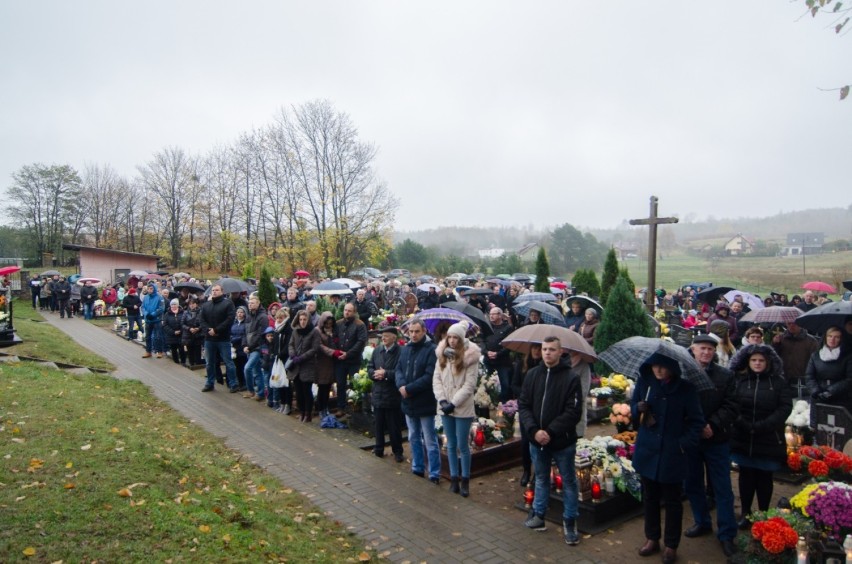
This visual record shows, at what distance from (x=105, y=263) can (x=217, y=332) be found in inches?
1087

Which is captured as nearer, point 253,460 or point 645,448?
point 645,448

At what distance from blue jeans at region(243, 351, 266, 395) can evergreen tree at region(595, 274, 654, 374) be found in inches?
255

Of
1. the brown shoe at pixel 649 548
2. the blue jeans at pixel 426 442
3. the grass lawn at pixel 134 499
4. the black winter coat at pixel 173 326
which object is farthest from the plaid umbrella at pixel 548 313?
the black winter coat at pixel 173 326

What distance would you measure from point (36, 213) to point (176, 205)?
454 inches

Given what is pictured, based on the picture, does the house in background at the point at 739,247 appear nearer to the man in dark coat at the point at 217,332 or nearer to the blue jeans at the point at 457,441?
the man in dark coat at the point at 217,332

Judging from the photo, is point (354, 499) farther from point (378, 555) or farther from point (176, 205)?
point (176, 205)

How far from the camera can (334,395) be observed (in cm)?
1098

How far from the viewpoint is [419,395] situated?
7.21m

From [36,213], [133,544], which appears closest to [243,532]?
[133,544]

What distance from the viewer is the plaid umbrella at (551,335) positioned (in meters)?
6.37

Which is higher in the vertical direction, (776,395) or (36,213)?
(36,213)

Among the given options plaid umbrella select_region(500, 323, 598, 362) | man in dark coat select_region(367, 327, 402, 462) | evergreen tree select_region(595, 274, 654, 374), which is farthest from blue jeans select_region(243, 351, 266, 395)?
evergreen tree select_region(595, 274, 654, 374)

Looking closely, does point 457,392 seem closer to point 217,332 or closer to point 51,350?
point 217,332

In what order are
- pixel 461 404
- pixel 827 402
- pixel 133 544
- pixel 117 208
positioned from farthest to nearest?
A: pixel 117 208, pixel 827 402, pixel 461 404, pixel 133 544
